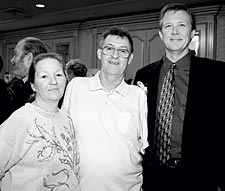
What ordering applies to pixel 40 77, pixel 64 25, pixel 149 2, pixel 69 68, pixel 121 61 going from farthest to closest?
pixel 64 25, pixel 149 2, pixel 69 68, pixel 121 61, pixel 40 77

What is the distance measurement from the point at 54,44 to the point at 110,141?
233 inches

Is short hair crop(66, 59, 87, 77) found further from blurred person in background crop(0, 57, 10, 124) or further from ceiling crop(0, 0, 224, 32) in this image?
ceiling crop(0, 0, 224, 32)

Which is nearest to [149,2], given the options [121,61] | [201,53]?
[201,53]

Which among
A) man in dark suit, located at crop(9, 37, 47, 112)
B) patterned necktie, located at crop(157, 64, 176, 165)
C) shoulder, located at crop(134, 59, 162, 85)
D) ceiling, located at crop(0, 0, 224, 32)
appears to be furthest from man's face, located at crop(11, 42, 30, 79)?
ceiling, located at crop(0, 0, 224, 32)

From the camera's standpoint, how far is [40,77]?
1.62m

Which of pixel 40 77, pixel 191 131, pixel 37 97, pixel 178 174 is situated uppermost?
pixel 40 77

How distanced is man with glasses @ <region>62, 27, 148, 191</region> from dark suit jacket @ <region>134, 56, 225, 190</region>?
27 centimetres

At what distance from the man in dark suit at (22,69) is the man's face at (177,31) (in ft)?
2.77

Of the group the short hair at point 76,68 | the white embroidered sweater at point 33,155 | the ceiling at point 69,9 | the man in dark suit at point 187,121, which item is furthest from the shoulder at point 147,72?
the ceiling at point 69,9

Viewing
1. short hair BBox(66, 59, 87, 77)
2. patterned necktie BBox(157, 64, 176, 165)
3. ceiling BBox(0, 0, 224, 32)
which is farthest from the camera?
ceiling BBox(0, 0, 224, 32)

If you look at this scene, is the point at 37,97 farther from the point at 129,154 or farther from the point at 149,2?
the point at 149,2

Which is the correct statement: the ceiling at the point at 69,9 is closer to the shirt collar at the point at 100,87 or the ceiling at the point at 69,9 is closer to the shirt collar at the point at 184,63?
the shirt collar at the point at 184,63

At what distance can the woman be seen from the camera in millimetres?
1450

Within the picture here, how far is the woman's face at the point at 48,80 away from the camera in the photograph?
5.29 feet
